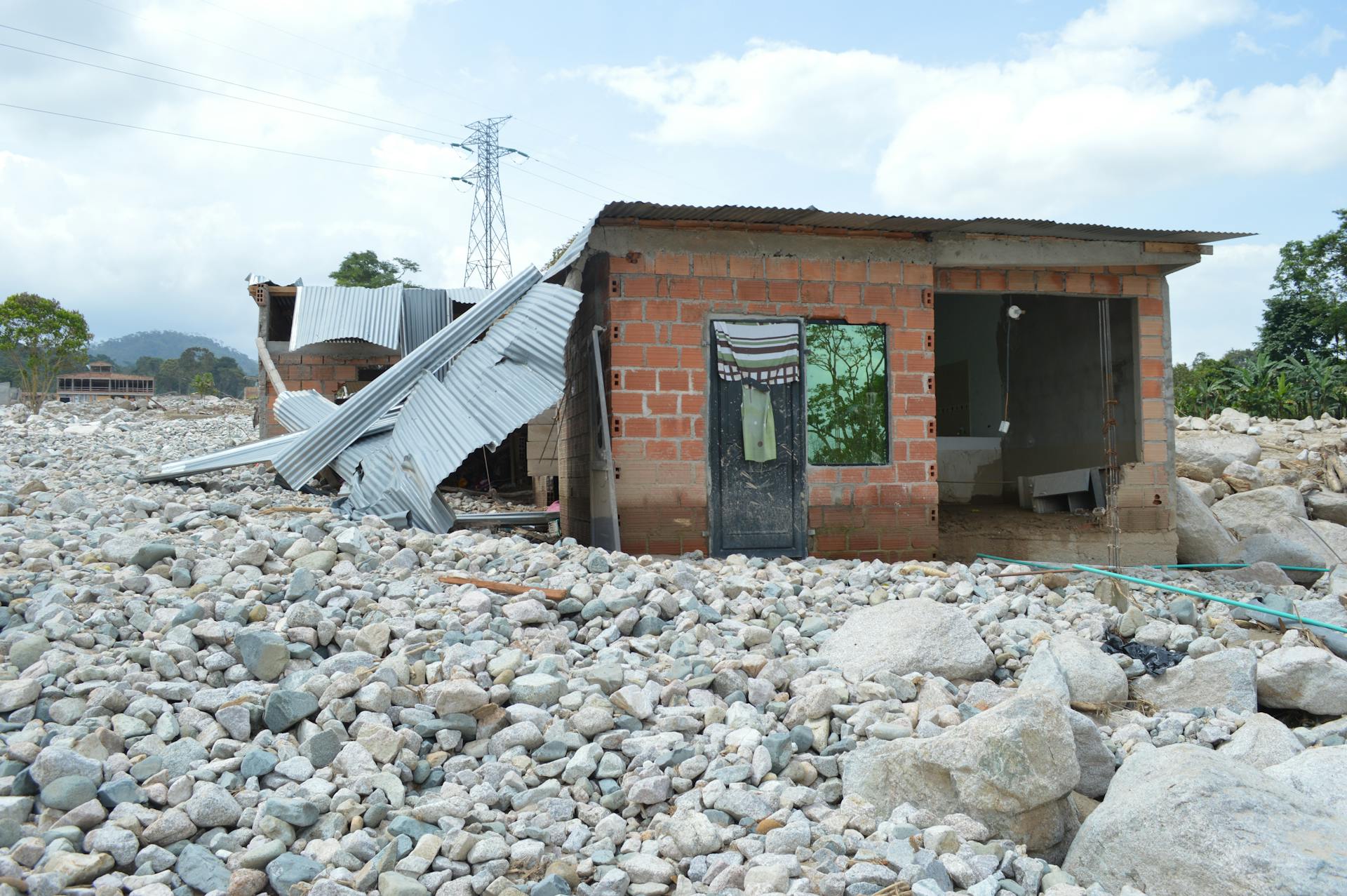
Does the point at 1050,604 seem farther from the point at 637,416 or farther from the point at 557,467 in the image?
the point at 557,467

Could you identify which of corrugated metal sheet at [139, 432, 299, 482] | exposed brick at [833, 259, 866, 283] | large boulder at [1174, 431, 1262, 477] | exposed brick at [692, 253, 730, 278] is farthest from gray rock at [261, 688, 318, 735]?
large boulder at [1174, 431, 1262, 477]

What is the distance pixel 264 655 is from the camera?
12.5 feet

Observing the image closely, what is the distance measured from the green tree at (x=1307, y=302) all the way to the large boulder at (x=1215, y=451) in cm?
1656

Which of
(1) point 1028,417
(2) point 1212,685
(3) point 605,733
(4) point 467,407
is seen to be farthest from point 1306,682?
(1) point 1028,417

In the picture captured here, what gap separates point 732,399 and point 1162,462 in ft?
13.9

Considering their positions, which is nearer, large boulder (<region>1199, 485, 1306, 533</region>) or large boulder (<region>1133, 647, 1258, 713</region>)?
large boulder (<region>1133, 647, 1258, 713</region>)

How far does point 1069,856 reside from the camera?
125 inches

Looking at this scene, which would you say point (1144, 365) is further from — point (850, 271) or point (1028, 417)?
point (850, 271)

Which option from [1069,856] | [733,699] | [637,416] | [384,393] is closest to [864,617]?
[733,699]

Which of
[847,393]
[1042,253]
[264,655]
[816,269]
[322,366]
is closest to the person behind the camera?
[264,655]

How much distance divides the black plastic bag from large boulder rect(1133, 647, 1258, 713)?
0.10 m

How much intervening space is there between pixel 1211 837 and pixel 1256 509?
8.32 meters

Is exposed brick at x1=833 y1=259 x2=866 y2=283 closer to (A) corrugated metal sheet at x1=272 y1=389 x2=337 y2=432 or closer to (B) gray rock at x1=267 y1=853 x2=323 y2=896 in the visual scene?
(A) corrugated metal sheet at x1=272 y1=389 x2=337 y2=432

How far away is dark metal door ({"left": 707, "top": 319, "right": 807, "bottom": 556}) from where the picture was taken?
7.56 metres
